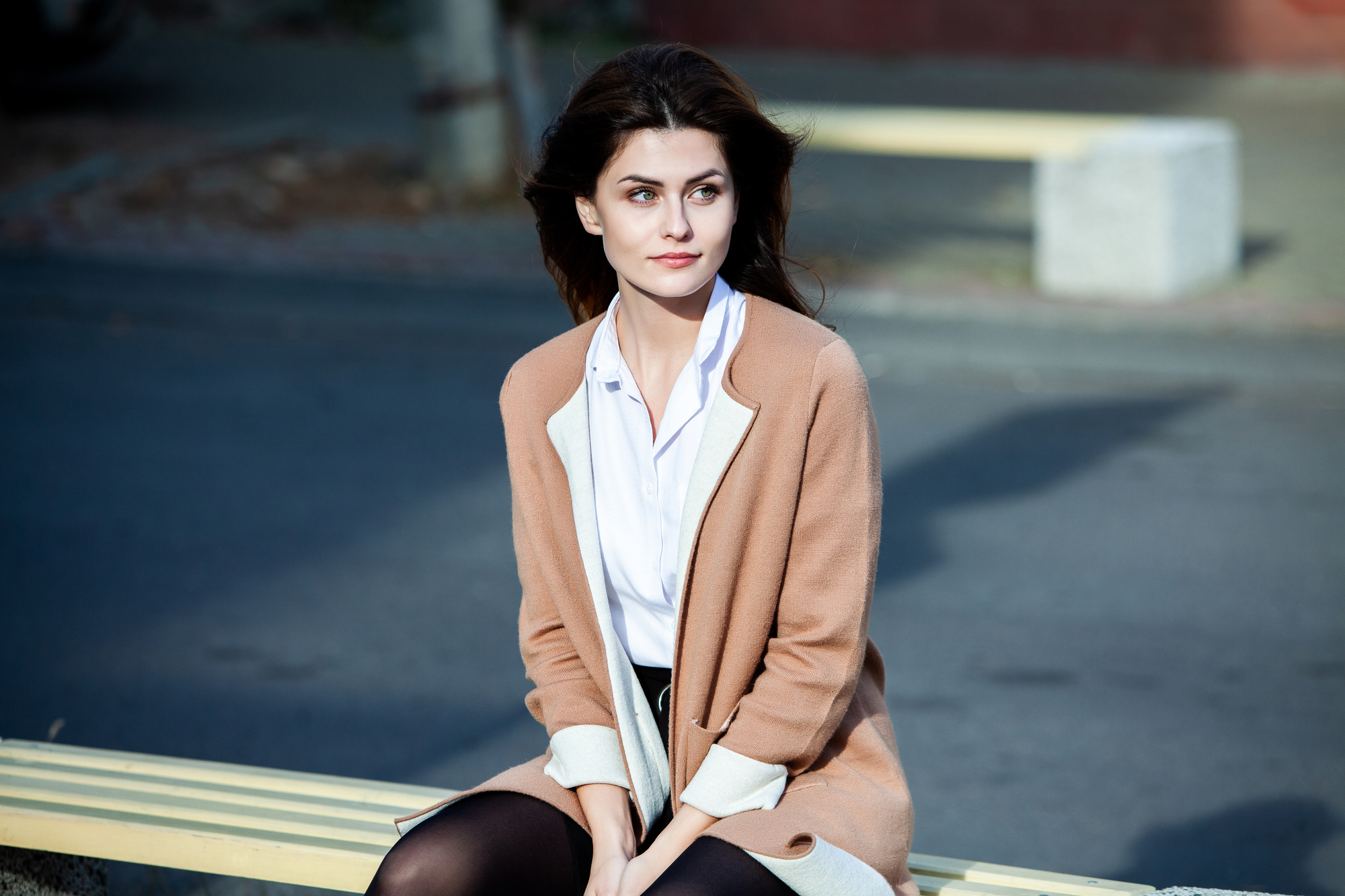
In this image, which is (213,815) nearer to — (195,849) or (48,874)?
(195,849)

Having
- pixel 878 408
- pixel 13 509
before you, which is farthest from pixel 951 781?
pixel 13 509

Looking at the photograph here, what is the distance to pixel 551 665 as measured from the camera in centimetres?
241

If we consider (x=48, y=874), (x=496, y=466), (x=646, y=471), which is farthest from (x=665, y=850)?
(x=496, y=466)

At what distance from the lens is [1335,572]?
478cm

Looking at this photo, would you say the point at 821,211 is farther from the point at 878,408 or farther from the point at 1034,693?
the point at 1034,693

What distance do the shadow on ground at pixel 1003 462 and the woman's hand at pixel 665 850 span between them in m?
2.80

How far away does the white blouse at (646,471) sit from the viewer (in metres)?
2.29

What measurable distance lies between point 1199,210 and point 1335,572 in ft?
12.6

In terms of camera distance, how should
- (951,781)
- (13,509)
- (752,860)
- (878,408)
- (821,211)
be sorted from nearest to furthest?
1. (752,860)
2. (951,781)
3. (13,509)
4. (878,408)
5. (821,211)

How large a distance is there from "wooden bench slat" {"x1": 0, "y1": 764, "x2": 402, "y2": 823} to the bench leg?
148 mm

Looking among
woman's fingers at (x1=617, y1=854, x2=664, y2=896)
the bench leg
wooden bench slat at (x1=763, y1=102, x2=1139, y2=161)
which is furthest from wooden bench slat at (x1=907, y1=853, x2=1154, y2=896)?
wooden bench slat at (x1=763, y1=102, x2=1139, y2=161)

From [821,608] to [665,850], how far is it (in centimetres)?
43

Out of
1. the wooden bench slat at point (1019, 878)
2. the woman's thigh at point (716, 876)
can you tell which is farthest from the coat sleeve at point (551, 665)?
the wooden bench slat at point (1019, 878)

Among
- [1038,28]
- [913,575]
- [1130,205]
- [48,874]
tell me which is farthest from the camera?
[1038,28]
